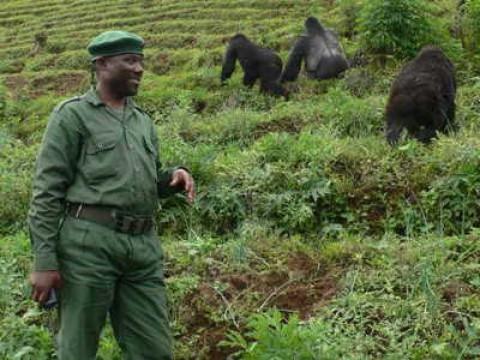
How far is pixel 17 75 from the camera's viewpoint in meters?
15.8

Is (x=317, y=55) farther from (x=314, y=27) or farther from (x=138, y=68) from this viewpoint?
(x=138, y=68)

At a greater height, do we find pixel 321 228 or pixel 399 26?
pixel 399 26

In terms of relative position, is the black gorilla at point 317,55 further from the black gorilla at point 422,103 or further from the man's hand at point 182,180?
the man's hand at point 182,180

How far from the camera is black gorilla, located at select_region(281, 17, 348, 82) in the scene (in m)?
11.0

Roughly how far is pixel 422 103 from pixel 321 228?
177cm

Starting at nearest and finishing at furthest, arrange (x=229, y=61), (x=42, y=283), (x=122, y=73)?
(x=42, y=283) → (x=122, y=73) → (x=229, y=61)

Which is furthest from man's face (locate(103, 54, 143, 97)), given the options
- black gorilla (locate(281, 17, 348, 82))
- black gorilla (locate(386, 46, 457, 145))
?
black gorilla (locate(281, 17, 348, 82))

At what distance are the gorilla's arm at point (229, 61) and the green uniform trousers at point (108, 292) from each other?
327 inches

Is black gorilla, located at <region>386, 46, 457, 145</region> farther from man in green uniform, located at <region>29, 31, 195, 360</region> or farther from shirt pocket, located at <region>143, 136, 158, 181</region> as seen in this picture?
man in green uniform, located at <region>29, 31, 195, 360</region>

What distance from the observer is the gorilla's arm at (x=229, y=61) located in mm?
11797

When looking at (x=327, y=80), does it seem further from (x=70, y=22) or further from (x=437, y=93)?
(x=70, y=22)

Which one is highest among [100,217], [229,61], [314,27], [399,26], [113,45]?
[113,45]

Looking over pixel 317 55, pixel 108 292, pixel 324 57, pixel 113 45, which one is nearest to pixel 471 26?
pixel 324 57

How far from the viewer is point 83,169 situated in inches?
142
